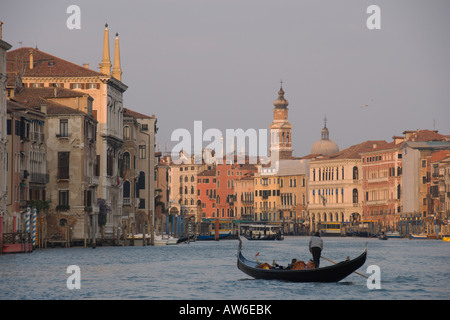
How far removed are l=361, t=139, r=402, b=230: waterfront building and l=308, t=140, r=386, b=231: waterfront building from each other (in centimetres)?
200

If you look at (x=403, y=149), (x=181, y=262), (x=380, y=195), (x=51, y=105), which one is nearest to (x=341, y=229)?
(x=380, y=195)

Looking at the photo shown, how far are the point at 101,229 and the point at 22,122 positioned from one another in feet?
55.1

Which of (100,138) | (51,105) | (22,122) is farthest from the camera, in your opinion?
(100,138)

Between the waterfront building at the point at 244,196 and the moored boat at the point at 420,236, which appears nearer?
the moored boat at the point at 420,236

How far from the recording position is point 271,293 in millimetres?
35469

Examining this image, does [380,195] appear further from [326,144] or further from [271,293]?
[271,293]

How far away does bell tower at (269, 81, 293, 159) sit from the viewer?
179000 mm

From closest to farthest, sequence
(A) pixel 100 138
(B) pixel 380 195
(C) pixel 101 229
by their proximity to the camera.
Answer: (C) pixel 101 229
(A) pixel 100 138
(B) pixel 380 195

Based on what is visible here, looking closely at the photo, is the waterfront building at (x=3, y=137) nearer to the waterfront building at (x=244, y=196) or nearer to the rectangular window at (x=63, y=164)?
the rectangular window at (x=63, y=164)

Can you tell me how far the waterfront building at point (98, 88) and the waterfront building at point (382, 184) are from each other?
50333mm

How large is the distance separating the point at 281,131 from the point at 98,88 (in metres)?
96.4

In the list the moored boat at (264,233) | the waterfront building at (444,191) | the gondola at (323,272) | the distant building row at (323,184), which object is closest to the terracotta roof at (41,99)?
the gondola at (323,272)

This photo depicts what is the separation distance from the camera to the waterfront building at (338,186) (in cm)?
14562

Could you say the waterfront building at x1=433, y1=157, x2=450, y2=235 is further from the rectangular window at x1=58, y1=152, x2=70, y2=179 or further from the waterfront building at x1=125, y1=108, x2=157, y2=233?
the rectangular window at x1=58, y1=152, x2=70, y2=179
